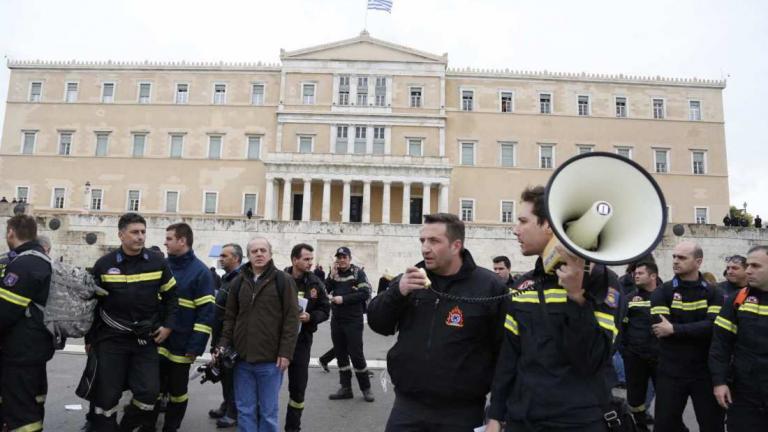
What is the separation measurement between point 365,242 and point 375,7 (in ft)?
63.0

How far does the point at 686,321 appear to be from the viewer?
4648mm

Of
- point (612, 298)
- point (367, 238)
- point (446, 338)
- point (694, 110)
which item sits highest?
point (694, 110)

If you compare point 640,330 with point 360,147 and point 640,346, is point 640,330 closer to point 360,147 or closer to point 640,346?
point 640,346

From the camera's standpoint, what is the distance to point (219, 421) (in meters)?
5.38

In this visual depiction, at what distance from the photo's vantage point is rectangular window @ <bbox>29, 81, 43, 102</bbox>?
40.9 m

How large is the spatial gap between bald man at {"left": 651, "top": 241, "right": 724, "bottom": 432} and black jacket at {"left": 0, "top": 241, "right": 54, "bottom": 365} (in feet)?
17.5

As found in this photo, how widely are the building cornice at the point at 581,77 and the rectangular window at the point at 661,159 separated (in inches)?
222

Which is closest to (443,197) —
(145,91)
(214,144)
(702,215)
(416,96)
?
(416,96)

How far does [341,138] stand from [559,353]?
123ft

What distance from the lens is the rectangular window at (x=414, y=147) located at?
1551 inches

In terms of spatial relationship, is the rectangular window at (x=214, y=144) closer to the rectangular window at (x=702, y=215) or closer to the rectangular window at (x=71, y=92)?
the rectangular window at (x=71, y=92)

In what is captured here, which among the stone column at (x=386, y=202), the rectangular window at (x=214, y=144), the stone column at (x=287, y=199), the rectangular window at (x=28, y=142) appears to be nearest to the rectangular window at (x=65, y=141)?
the rectangular window at (x=28, y=142)

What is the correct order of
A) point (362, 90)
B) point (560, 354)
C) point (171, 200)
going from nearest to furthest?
point (560, 354) → point (171, 200) → point (362, 90)

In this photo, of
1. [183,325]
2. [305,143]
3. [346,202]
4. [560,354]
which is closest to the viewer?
[560,354]
